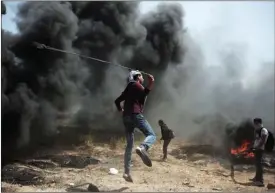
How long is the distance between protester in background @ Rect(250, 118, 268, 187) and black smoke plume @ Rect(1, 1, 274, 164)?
1.05 meters

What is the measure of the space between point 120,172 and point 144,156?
0.90 meters

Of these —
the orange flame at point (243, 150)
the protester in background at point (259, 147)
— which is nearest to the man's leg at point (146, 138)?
the orange flame at point (243, 150)

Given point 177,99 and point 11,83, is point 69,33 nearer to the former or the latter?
point 11,83

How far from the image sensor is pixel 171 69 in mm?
10359

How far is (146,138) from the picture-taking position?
24.9ft

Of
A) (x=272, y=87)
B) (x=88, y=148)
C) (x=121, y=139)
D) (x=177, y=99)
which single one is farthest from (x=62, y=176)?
(x=272, y=87)

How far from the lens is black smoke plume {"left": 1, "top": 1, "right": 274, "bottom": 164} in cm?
934

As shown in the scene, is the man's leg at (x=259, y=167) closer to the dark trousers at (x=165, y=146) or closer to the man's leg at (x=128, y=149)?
the dark trousers at (x=165, y=146)

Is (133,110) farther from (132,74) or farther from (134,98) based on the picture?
(132,74)

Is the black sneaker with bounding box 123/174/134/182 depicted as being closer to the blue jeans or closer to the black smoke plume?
the blue jeans

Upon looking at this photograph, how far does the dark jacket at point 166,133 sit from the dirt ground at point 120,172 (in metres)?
0.17

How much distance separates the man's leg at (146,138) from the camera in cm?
738

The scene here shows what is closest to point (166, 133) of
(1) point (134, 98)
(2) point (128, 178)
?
(1) point (134, 98)

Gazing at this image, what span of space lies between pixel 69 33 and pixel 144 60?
2406mm
